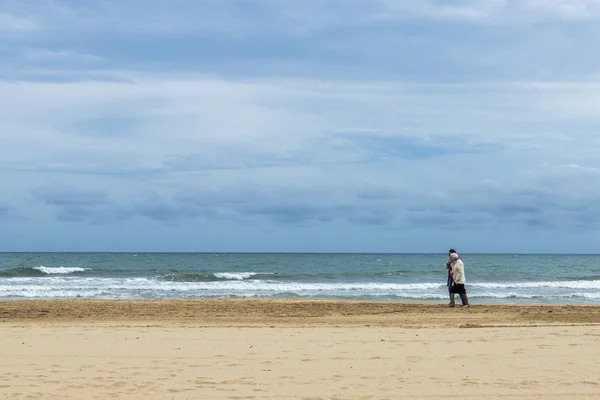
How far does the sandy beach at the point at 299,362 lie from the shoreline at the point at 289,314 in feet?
1.37

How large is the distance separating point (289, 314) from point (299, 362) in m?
8.62

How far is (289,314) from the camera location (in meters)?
17.8

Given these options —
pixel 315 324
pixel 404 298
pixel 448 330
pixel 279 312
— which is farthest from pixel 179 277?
pixel 448 330

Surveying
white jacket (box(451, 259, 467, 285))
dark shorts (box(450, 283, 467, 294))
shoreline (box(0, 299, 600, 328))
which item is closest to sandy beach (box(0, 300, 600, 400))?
shoreline (box(0, 299, 600, 328))

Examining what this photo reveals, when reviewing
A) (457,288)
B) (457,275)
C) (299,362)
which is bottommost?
(299,362)

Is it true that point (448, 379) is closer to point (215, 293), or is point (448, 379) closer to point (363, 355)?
point (363, 355)

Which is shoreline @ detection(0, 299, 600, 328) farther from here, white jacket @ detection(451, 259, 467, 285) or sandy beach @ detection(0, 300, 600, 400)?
white jacket @ detection(451, 259, 467, 285)

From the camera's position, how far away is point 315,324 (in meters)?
15.3

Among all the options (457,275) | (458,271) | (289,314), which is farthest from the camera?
(457,275)

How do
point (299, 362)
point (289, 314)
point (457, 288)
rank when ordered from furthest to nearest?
point (457, 288)
point (289, 314)
point (299, 362)

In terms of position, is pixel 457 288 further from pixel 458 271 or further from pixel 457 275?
pixel 458 271

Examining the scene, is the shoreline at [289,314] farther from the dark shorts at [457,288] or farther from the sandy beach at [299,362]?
the dark shorts at [457,288]

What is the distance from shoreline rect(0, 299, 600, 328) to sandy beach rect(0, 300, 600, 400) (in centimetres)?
42

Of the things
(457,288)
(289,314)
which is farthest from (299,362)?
(457,288)
